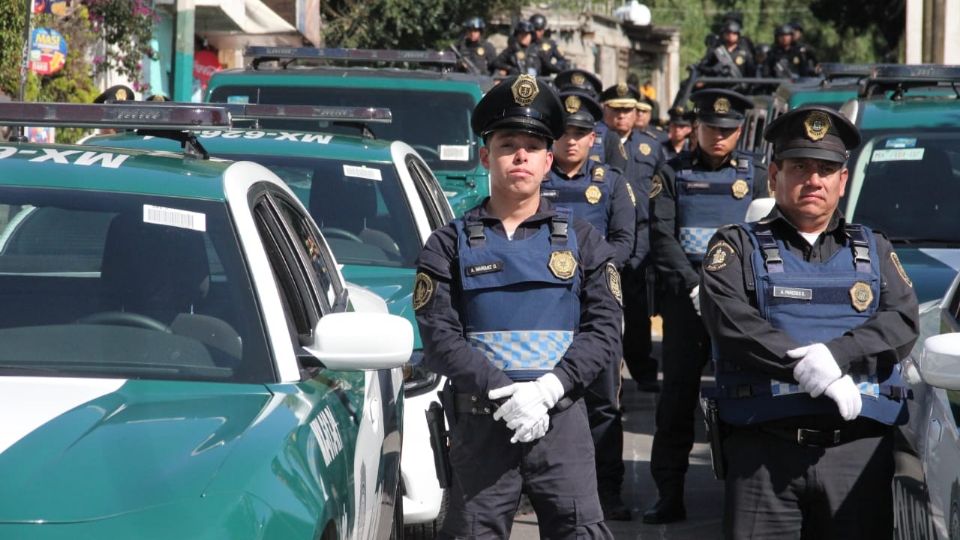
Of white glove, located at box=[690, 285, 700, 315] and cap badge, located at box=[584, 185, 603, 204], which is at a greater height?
cap badge, located at box=[584, 185, 603, 204]

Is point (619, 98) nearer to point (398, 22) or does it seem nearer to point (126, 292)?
point (126, 292)

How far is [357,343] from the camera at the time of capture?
415cm

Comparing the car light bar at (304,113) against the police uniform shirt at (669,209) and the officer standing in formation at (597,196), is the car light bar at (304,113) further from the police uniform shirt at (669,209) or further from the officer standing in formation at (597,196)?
the police uniform shirt at (669,209)

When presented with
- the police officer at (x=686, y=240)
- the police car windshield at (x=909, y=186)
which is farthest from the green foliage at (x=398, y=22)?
the police officer at (x=686, y=240)

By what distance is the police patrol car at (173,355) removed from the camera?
10.9 feet

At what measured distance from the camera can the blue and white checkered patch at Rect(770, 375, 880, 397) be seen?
14.8ft

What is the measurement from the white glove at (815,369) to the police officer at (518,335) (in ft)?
1.89

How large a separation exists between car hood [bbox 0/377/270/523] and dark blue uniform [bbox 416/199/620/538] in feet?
2.49

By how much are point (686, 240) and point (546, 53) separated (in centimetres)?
1095

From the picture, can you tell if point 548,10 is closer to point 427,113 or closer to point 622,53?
point 622,53

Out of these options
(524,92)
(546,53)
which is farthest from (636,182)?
(546,53)

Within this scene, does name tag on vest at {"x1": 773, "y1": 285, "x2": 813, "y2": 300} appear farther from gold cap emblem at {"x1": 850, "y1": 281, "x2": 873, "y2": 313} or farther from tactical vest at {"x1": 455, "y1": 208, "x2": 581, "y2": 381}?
tactical vest at {"x1": 455, "y1": 208, "x2": 581, "y2": 381}

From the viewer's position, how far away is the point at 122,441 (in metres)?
3.57

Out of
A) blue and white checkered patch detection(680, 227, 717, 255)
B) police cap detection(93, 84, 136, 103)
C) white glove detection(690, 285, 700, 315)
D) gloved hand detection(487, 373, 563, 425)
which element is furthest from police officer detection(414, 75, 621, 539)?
police cap detection(93, 84, 136, 103)
